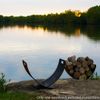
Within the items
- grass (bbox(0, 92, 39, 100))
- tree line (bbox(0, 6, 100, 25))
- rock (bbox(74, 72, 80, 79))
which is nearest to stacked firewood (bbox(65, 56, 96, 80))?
rock (bbox(74, 72, 80, 79))

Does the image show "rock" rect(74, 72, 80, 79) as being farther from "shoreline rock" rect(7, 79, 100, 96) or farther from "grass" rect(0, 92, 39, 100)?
"grass" rect(0, 92, 39, 100)

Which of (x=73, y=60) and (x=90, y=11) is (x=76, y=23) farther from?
(x=73, y=60)

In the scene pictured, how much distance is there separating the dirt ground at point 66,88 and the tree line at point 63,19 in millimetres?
102559

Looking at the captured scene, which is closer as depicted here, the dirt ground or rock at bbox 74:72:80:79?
the dirt ground

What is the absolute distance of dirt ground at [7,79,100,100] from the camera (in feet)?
33.0

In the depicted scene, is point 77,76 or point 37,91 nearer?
point 37,91

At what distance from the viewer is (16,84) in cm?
1144

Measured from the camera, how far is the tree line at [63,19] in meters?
118

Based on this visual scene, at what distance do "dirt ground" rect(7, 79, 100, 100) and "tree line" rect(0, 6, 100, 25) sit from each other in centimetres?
10256

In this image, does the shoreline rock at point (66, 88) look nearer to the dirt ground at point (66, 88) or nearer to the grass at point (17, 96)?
the dirt ground at point (66, 88)

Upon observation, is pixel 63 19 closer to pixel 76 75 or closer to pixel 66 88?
pixel 76 75

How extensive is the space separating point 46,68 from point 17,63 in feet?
9.96

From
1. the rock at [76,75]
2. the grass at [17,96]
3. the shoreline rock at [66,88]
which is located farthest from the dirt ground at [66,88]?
the rock at [76,75]

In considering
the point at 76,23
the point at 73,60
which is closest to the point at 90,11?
the point at 76,23
